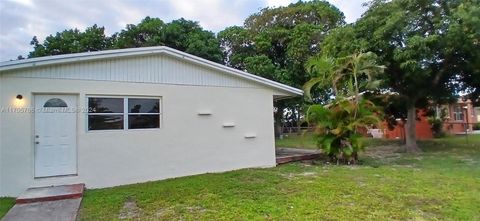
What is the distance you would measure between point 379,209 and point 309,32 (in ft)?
56.8

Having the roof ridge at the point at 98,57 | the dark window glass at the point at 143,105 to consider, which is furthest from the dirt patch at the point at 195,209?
the roof ridge at the point at 98,57

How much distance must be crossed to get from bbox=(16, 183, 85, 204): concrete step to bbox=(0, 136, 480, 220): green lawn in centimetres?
26

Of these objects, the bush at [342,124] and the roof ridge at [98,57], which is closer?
the roof ridge at [98,57]

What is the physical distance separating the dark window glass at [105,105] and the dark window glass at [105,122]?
14cm

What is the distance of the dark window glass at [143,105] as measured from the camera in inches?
321

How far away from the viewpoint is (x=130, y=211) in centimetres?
539

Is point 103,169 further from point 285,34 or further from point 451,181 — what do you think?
point 285,34

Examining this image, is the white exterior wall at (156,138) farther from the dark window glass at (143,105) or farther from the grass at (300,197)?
the grass at (300,197)

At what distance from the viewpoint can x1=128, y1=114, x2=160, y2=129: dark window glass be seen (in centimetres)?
812

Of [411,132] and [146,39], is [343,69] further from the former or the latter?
[146,39]

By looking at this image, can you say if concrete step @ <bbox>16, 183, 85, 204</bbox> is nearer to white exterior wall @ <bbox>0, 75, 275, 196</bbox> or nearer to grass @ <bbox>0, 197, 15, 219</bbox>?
grass @ <bbox>0, 197, 15, 219</bbox>

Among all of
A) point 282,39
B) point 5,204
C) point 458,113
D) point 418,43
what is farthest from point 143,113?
point 458,113

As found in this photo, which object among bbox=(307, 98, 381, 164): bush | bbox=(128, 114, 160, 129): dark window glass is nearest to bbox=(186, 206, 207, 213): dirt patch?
bbox=(128, 114, 160, 129): dark window glass

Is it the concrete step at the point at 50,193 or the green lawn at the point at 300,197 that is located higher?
the concrete step at the point at 50,193
